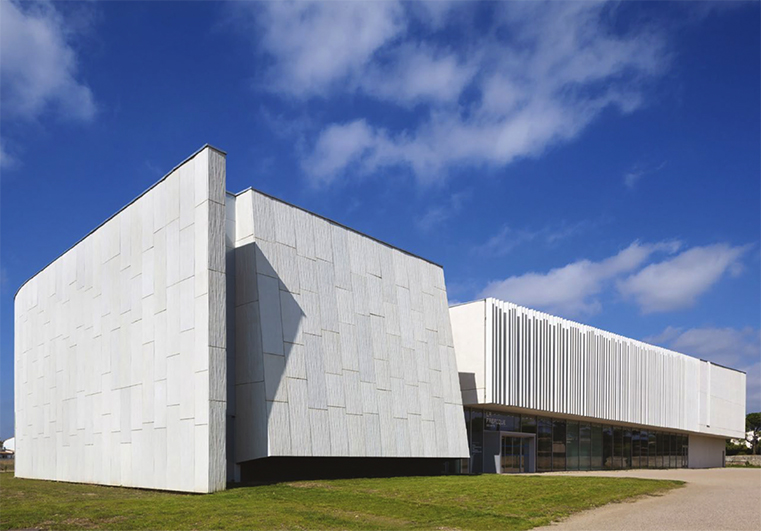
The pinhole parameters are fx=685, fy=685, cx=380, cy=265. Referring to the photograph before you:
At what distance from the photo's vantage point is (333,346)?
85.4ft

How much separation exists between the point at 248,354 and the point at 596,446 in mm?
32277

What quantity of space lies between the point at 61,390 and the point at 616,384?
32968mm

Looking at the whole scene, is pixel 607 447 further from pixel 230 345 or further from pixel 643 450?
pixel 230 345

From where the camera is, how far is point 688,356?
53.8 m

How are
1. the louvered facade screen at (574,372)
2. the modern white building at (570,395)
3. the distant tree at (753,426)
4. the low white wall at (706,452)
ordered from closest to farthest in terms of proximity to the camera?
the louvered facade screen at (574,372)
the modern white building at (570,395)
the low white wall at (706,452)
the distant tree at (753,426)

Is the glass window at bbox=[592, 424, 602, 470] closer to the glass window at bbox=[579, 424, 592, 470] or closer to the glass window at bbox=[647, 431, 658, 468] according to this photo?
the glass window at bbox=[579, 424, 592, 470]

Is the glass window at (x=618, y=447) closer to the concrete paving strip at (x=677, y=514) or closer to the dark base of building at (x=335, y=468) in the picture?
the dark base of building at (x=335, y=468)

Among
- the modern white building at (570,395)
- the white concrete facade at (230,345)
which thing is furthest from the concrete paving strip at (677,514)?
the modern white building at (570,395)

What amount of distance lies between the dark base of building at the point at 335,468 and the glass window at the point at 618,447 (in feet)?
70.0

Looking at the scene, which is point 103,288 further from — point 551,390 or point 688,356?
point 688,356

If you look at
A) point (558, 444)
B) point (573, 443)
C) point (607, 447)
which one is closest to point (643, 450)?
point (607, 447)

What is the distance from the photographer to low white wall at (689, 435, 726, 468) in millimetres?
59531

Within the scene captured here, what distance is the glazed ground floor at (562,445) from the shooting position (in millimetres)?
37875

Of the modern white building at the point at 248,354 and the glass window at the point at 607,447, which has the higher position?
the modern white building at the point at 248,354
